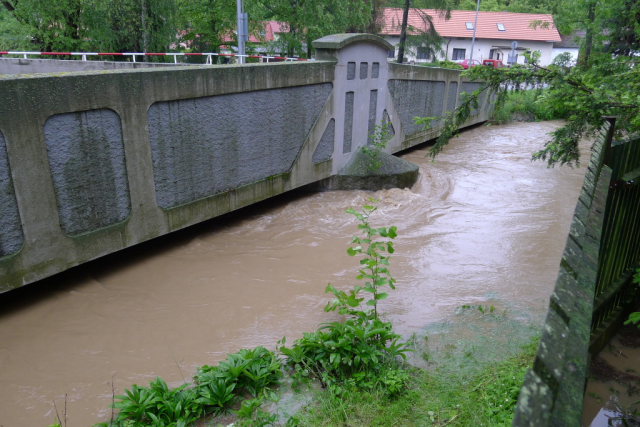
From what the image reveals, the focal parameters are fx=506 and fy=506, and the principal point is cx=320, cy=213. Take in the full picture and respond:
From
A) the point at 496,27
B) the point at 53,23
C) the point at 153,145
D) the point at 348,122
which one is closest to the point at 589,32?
the point at 348,122

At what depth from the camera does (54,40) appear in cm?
1834

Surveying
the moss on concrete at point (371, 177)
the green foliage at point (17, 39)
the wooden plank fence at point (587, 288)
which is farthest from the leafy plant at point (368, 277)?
the green foliage at point (17, 39)

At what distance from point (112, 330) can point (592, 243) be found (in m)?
4.81

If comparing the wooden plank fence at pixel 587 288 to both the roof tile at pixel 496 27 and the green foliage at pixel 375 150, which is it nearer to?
the green foliage at pixel 375 150

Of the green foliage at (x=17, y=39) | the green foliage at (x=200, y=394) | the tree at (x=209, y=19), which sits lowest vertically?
the green foliage at (x=200, y=394)

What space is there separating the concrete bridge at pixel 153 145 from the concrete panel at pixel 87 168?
1 cm

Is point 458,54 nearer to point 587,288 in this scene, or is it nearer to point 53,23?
point 53,23

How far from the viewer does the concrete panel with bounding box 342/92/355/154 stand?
10594mm

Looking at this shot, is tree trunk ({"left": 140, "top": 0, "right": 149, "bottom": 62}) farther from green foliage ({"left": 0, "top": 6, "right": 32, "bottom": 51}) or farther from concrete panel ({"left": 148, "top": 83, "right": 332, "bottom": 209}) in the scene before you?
concrete panel ({"left": 148, "top": 83, "right": 332, "bottom": 209})

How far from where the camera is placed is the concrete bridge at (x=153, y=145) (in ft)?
17.8

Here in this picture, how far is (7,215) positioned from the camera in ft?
17.4

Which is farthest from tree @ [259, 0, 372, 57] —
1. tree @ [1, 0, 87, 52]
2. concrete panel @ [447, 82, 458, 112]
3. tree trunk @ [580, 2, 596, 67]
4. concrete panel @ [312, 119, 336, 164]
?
concrete panel @ [312, 119, 336, 164]

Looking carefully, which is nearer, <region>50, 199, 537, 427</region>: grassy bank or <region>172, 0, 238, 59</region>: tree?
<region>50, 199, 537, 427</region>: grassy bank

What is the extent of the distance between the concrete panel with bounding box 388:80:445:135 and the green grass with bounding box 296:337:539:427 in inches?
366
